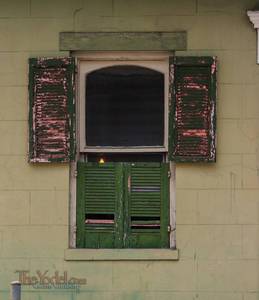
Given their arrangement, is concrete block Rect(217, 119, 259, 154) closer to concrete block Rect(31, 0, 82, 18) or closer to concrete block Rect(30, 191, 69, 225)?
concrete block Rect(30, 191, 69, 225)

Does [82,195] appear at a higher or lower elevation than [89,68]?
lower

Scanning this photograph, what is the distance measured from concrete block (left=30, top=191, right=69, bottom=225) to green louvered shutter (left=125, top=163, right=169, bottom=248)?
694 millimetres

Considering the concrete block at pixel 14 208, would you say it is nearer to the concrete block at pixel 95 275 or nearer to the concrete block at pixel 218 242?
the concrete block at pixel 95 275

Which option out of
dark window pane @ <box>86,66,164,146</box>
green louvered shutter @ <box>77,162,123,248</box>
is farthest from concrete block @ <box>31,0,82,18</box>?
green louvered shutter @ <box>77,162,123,248</box>

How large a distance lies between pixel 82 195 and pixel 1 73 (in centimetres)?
160

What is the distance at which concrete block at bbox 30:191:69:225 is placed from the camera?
8281 mm

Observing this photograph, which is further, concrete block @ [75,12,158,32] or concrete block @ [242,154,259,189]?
concrete block @ [75,12,158,32]

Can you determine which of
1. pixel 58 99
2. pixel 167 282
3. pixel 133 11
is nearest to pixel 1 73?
pixel 58 99

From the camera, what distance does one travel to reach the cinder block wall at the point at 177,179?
820cm

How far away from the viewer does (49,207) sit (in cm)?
829

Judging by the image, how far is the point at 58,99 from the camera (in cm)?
833

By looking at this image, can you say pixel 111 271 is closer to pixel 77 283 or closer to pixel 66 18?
pixel 77 283

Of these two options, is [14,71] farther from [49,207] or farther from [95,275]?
[95,275]

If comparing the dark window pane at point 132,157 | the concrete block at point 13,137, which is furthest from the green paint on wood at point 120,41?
the dark window pane at point 132,157
